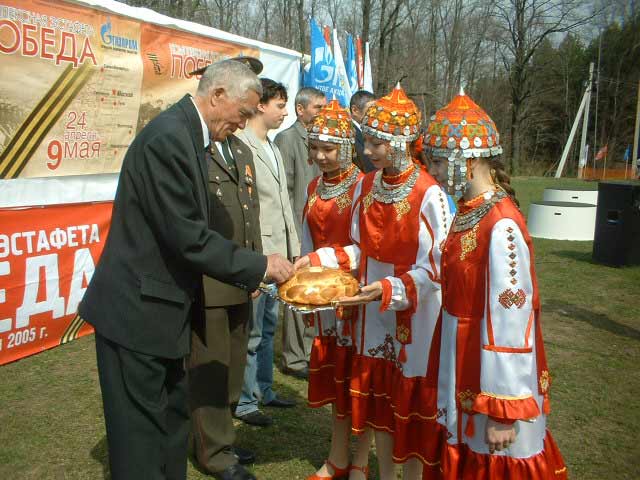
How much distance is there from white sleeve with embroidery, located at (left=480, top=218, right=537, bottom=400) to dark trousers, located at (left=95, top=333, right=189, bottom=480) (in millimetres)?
1374

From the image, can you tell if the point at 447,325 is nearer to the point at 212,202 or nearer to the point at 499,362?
the point at 499,362

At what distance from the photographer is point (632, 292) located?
8.02 m

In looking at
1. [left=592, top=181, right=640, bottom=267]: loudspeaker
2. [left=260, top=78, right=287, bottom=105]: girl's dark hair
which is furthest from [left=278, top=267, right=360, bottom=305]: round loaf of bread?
[left=592, top=181, right=640, bottom=267]: loudspeaker

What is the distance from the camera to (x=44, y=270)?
5.20 m

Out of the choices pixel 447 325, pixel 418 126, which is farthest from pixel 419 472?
pixel 418 126

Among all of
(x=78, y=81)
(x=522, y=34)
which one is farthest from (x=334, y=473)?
(x=522, y=34)

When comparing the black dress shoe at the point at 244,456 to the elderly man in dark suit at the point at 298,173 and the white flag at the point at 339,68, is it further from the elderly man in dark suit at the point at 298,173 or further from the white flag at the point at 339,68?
the white flag at the point at 339,68

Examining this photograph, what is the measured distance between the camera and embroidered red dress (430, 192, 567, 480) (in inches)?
83.7

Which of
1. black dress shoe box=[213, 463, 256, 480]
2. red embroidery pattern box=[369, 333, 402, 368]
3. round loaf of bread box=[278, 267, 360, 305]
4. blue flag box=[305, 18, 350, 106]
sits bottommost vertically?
black dress shoe box=[213, 463, 256, 480]

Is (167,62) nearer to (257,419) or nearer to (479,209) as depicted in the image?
(257,419)

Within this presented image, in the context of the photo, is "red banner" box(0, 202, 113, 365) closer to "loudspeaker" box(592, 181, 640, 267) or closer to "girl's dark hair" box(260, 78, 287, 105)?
"girl's dark hair" box(260, 78, 287, 105)

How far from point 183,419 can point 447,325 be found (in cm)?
137

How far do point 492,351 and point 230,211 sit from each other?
1738 millimetres

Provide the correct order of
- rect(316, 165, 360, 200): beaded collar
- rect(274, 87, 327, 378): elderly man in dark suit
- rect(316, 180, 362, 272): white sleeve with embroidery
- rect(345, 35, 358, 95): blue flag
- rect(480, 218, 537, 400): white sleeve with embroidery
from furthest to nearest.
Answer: rect(345, 35, 358, 95): blue flag, rect(274, 87, 327, 378): elderly man in dark suit, rect(316, 165, 360, 200): beaded collar, rect(316, 180, 362, 272): white sleeve with embroidery, rect(480, 218, 537, 400): white sleeve with embroidery
